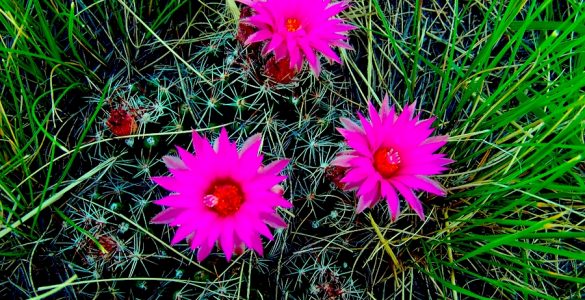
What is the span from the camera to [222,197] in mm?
1277

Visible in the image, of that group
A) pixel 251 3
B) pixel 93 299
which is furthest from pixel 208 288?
pixel 251 3

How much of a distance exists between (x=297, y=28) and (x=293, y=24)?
0.6 inches

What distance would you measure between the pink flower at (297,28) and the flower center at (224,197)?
0.33 metres

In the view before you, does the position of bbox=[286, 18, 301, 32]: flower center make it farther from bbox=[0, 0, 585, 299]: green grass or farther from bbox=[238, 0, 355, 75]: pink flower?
bbox=[0, 0, 585, 299]: green grass

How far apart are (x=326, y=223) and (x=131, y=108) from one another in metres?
0.64

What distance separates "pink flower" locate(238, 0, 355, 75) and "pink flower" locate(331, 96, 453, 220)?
0.65ft

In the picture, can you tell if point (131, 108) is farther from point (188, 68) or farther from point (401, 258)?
point (401, 258)

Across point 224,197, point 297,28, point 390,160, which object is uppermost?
point 297,28

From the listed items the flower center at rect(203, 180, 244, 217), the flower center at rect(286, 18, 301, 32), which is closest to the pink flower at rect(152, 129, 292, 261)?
the flower center at rect(203, 180, 244, 217)

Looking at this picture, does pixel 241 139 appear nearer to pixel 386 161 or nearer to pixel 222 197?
pixel 222 197

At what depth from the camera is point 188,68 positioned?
5.13 feet

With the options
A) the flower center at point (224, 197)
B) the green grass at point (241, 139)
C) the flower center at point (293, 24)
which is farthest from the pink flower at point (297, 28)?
the flower center at point (224, 197)

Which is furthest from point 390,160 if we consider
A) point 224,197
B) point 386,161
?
point 224,197

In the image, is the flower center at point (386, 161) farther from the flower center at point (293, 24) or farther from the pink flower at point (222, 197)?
the flower center at point (293, 24)
